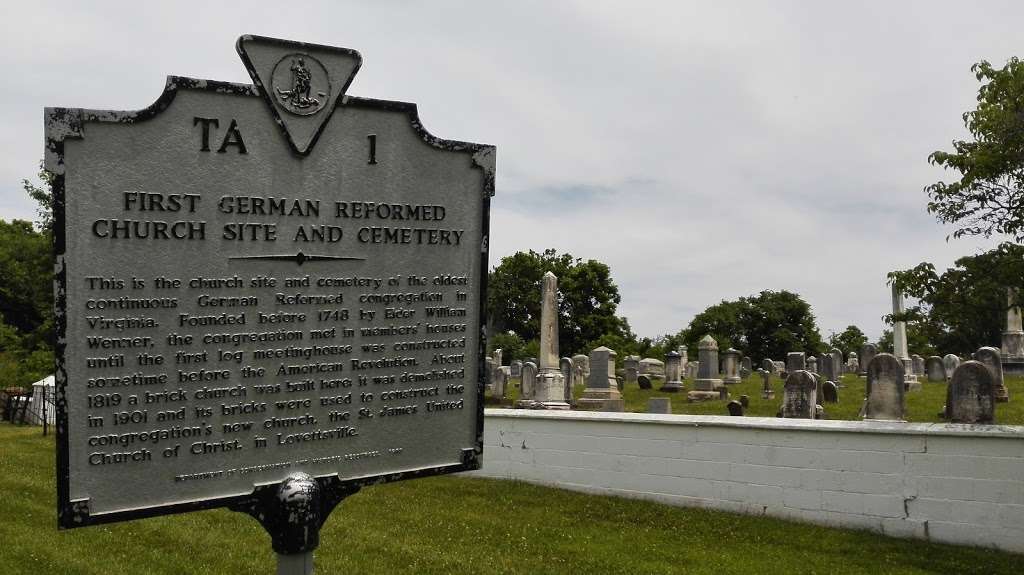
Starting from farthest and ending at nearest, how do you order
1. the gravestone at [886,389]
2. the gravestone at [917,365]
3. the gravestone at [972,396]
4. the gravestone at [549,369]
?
the gravestone at [917,365]
the gravestone at [549,369]
the gravestone at [886,389]
the gravestone at [972,396]

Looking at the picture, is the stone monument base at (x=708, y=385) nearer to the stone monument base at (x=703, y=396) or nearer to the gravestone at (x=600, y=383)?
the stone monument base at (x=703, y=396)

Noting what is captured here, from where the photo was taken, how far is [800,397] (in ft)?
45.7

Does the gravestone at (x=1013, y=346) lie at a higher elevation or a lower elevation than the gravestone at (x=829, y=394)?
higher

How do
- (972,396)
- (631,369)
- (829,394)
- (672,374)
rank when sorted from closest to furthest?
(972,396)
(829,394)
(672,374)
(631,369)

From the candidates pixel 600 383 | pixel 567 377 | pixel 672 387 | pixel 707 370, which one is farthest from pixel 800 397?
pixel 672 387

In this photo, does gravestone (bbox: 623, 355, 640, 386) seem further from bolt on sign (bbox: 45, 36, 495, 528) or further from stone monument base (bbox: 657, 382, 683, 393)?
bolt on sign (bbox: 45, 36, 495, 528)

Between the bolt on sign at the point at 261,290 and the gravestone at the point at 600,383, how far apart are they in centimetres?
1612

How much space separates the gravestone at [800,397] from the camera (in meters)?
13.8

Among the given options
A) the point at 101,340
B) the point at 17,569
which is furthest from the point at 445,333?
the point at 17,569

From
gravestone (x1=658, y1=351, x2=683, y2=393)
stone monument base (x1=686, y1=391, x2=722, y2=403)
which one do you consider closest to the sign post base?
stone monument base (x1=686, y1=391, x2=722, y2=403)

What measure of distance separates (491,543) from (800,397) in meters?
7.89

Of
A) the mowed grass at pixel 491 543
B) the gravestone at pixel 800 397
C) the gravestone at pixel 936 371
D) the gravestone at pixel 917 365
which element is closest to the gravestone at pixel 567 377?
the gravestone at pixel 800 397

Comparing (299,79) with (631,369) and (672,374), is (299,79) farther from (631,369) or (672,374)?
(631,369)

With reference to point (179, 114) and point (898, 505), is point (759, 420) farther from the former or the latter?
point (179, 114)
